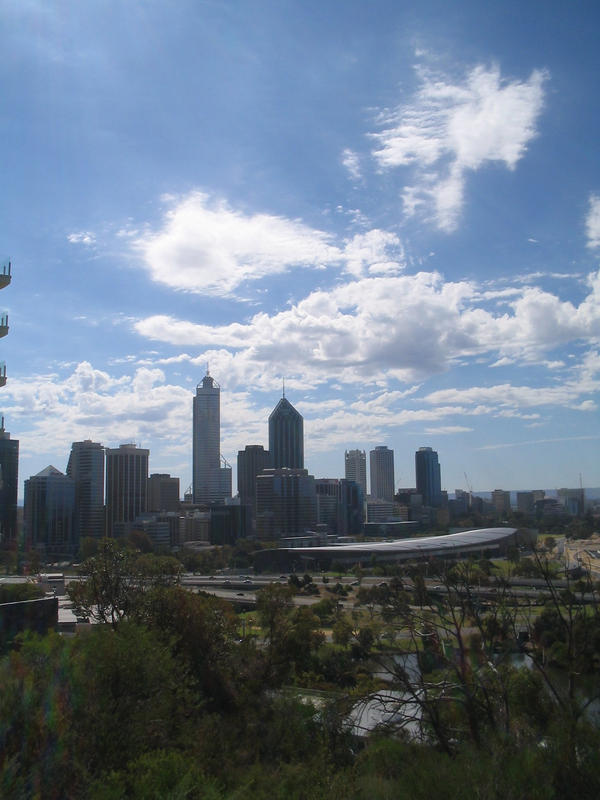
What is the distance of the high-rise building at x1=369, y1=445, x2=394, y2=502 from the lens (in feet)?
550

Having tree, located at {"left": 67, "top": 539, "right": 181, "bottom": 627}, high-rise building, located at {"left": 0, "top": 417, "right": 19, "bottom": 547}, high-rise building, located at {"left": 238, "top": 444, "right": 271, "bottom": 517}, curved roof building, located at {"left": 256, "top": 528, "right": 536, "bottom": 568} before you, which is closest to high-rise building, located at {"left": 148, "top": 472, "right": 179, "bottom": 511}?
high-rise building, located at {"left": 238, "top": 444, "right": 271, "bottom": 517}

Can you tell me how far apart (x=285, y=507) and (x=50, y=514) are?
29126 millimetres

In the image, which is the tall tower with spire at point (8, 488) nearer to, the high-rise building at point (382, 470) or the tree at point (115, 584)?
the tree at point (115, 584)

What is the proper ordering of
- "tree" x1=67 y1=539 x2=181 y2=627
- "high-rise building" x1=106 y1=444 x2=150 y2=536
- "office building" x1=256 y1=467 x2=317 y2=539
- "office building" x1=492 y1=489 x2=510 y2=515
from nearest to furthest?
"tree" x1=67 y1=539 x2=181 y2=627, "high-rise building" x1=106 y1=444 x2=150 y2=536, "office building" x1=256 y1=467 x2=317 y2=539, "office building" x1=492 y1=489 x2=510 y2=515

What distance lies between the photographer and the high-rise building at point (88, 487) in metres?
76.3

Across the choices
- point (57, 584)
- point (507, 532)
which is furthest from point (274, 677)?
point (507, 532)

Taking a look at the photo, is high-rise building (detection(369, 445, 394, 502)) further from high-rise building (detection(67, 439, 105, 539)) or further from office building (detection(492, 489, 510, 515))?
high-rise building (detection(67, 439, 105, 539))

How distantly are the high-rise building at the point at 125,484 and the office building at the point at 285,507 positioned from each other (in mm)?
15540

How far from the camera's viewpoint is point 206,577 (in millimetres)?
50562

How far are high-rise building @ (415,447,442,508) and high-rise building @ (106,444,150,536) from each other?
69.6m

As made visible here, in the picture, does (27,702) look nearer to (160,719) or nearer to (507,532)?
(160,719)

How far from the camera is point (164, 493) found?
107250 mm

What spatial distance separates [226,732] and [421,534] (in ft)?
271

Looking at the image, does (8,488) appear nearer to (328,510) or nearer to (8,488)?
(8,488)
